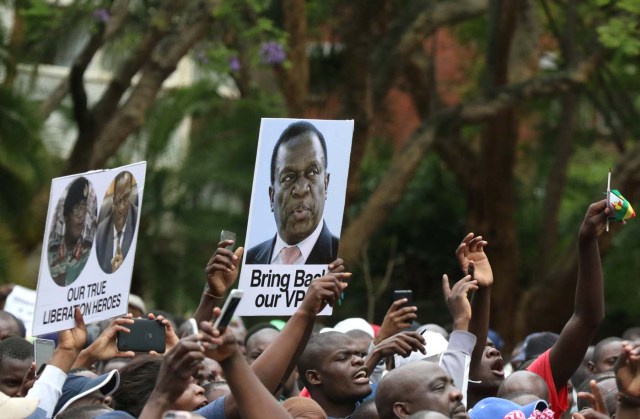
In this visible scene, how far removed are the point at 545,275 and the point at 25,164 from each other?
621cm

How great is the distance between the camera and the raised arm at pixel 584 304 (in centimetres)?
575

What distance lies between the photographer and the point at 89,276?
21.0ft

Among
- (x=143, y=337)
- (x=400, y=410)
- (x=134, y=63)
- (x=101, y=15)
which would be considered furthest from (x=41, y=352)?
(x=101, y=15)

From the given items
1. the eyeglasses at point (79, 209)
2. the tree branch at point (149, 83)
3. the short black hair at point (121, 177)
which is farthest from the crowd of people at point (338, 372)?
the tree branch at point (149, 83)

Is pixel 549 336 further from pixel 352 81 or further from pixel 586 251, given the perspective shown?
pixel 352 81

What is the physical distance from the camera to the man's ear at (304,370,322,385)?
6152 mm

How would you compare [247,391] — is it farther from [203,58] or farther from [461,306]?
[203,58]

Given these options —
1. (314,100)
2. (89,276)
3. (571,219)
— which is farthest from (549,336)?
(571,219)

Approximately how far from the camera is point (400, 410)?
5.16 m

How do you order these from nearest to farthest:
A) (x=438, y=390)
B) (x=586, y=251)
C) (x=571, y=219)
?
(x=438, y=390) < (x=586, y=251) < (x=571, y=219)

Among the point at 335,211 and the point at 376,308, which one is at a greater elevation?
the point at 335,211

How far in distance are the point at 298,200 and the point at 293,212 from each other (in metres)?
0.06

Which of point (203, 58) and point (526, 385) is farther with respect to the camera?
point (203, 58)

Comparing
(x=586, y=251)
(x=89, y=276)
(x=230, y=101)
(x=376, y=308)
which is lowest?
(x=376, y=308)
